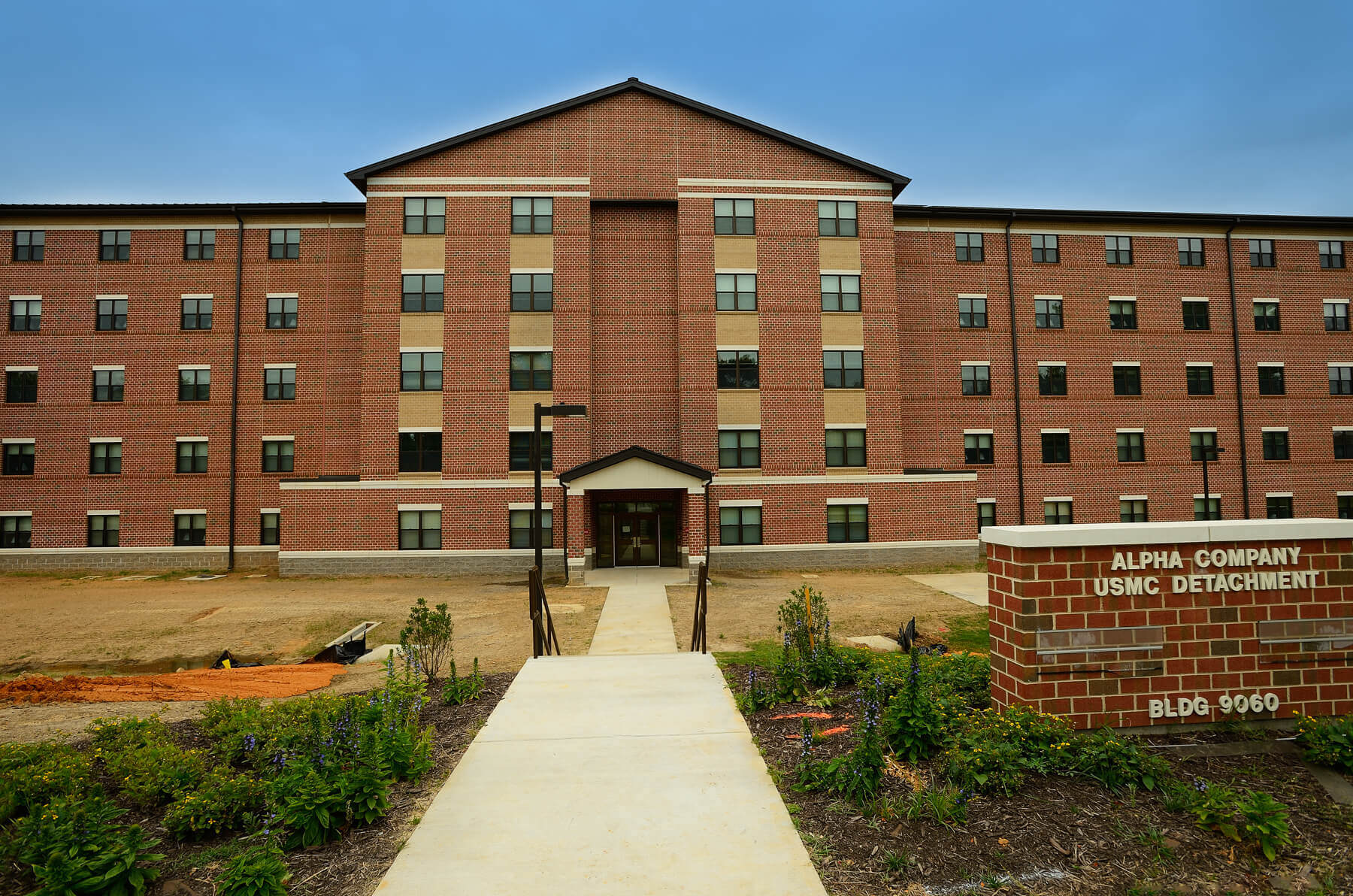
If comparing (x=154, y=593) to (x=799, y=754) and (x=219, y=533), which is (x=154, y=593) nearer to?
(x=219, y=533)

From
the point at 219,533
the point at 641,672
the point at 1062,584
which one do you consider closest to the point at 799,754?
the point at 1062,584

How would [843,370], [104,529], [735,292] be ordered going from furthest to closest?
[104,529] → [843,370] → [735,292]

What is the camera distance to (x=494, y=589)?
24.3 meters

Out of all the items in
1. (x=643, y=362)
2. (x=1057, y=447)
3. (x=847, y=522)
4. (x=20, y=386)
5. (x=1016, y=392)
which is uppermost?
(x=643, y=362)

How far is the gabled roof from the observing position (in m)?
28.6

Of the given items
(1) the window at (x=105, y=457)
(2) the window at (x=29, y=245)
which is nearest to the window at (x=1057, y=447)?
(1) the window at (x=105, y=457)

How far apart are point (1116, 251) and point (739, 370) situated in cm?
2036

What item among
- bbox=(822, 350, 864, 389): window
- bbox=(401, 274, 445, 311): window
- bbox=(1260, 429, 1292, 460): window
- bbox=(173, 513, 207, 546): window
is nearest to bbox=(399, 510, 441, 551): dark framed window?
bbox=(401, 274, 445, 311): window

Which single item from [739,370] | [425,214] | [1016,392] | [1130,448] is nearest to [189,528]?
[425,214]

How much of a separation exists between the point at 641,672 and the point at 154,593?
23.5 metres

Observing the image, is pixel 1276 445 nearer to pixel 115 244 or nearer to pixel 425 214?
pixel 425 214

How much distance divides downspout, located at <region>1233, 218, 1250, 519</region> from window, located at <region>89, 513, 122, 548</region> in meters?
51.0

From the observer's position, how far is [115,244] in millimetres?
31688

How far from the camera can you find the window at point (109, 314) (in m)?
31.5
